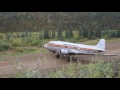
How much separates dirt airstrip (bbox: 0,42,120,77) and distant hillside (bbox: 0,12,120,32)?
974mm

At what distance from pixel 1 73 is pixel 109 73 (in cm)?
457

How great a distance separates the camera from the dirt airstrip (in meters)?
9.51

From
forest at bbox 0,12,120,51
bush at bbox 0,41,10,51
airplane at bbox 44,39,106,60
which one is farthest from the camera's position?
airplane at bbox 44,39,106,60

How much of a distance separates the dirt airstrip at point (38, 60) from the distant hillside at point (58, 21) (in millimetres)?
974

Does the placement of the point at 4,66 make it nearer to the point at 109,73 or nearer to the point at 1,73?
the point at 1,73

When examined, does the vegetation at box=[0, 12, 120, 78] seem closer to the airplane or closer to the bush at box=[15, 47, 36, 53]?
the bush at box=[15, 47, 36, 53]

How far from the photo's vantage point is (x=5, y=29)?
392 inches

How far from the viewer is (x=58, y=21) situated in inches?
413

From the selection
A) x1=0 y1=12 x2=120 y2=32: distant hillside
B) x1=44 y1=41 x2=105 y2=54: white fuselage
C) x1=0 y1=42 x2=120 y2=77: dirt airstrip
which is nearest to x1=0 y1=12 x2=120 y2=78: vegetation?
x1=0 y1=12 x2=120 y2=32: distant hillside

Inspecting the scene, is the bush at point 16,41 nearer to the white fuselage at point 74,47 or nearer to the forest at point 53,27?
the forest at point 53,27

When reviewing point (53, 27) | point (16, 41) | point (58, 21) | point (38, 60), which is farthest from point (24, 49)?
point (58, 21)

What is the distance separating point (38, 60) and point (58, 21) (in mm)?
1829

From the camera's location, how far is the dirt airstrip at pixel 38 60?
951 cm
